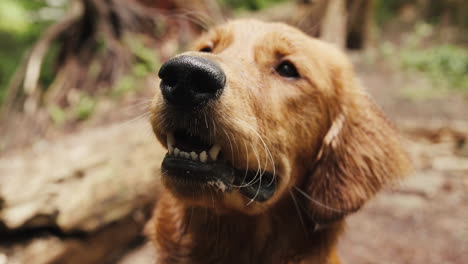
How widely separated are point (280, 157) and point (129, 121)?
3.09 ft

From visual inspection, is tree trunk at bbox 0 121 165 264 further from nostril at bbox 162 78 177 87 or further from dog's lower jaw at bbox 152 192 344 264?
nostril at bbox 162 78 177 87

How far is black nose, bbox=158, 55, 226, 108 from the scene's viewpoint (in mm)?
1658

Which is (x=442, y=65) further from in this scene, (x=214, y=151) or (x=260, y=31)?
(x=214, y=151)

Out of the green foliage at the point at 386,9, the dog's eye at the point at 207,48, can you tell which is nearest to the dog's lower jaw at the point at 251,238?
the dog's eye at the point at 207,48

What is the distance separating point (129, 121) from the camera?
7.79 ft

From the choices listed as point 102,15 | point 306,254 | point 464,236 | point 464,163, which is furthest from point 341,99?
point 102,15

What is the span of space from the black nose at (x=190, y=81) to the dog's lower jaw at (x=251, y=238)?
0.94 meters

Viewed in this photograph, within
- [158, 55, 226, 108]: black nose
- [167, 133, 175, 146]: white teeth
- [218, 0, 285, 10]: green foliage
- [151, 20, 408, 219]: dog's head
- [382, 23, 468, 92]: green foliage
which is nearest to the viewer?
[158, 55, 226, 108]: black nose

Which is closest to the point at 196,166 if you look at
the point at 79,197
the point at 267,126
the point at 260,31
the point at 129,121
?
the point at 267,126

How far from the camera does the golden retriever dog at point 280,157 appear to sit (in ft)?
6.70

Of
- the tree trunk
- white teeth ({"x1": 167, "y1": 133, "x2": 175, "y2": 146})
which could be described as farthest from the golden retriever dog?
the tree trunk

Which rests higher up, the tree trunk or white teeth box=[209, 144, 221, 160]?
white teeth box=[209, 144, 221, 160]

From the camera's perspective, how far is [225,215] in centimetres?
247

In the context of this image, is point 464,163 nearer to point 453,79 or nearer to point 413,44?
point 453,79
